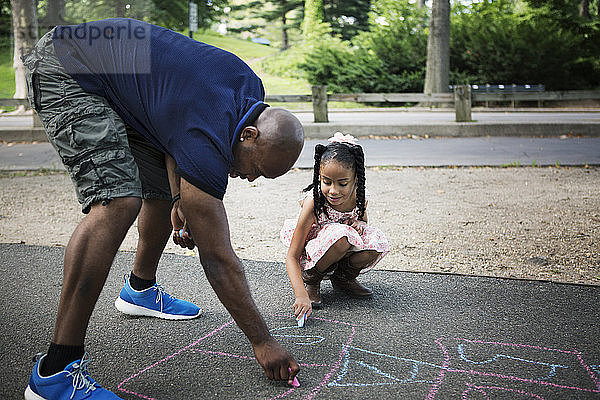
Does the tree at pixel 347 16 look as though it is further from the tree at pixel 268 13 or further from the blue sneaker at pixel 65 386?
the blue sneaker at pixel 65 386

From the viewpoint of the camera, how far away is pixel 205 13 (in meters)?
15.7

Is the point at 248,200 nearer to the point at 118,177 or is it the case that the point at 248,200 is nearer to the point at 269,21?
the point at 118,177

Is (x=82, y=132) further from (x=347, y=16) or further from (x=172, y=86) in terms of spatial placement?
(x=347, y=16)

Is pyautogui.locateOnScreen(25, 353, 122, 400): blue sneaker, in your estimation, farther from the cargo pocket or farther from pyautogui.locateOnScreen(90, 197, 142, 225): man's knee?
the cargo pocket

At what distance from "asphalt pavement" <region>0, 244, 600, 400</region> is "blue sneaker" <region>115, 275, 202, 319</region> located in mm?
45

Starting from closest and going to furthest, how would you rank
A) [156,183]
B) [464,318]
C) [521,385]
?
[521,385], [156,183], [464,318]

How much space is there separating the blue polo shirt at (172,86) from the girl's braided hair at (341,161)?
0.82m

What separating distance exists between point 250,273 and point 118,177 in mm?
1680

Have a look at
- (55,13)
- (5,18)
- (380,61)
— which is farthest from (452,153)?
(380,61)

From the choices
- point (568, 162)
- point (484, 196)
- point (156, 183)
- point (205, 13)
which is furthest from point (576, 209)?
point (205, 13)

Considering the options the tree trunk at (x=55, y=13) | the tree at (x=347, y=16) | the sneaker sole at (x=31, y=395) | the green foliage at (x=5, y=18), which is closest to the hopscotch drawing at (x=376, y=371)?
the sneaker sole at (x=31, y=395)

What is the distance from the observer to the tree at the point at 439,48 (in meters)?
15.0

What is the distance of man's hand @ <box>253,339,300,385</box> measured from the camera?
2104mm

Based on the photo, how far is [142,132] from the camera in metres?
2.21
